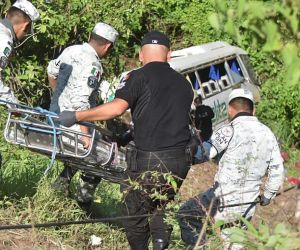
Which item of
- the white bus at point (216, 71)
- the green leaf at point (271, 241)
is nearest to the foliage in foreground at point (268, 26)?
the green leaf at point (271, 241)

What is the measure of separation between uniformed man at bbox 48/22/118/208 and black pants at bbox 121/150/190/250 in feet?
3.54

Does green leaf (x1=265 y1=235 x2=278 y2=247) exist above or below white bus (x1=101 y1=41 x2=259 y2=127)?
below

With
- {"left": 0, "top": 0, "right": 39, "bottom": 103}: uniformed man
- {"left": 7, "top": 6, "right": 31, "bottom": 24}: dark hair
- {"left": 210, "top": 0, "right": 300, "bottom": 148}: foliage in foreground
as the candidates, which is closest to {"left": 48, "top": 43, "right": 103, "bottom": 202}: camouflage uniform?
{"left": 0, "top": 0, "right": 39, "bottom": 103}: uniformed man

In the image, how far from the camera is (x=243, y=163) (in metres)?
5.50

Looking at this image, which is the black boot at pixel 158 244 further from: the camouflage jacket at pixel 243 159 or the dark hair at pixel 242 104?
the dark hair at pixel 242 104

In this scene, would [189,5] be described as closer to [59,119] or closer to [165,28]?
[165,28]

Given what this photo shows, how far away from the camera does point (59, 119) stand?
4996 millimetres

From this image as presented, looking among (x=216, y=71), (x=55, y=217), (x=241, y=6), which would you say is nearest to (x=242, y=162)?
(x=55, y=217)

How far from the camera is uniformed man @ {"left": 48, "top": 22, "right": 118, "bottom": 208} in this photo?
20.9 ft

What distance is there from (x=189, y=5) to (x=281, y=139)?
3.82 metres

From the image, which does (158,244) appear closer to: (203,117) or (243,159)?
(243,159)

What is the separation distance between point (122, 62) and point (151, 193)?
7028mm

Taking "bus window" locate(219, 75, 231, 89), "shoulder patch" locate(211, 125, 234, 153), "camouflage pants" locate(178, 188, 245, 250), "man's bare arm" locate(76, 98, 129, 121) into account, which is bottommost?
"camouflage pants" locate(178, 188, 245, 250)

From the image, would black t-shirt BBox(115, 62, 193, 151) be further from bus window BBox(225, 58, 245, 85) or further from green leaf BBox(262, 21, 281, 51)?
bus window BBox(225, 58, 245, 85)
